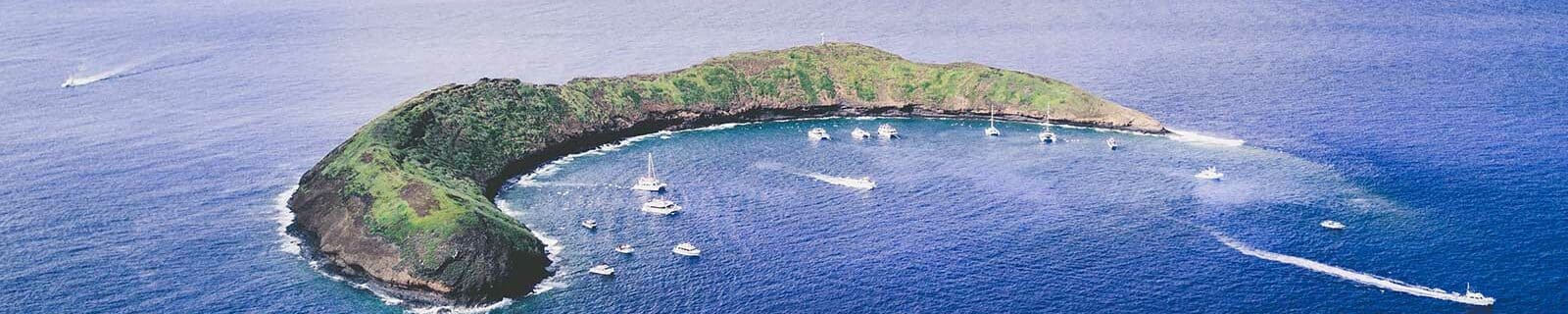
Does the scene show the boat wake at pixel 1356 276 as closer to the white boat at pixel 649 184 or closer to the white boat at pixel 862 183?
the white boat at pixel 862 183

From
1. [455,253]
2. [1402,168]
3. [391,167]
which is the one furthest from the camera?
[1402,168]

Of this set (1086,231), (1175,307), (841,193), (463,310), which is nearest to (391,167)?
(463,310)

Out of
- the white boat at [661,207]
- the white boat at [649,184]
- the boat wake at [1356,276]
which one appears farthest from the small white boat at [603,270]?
the boat wake at [1356,276]

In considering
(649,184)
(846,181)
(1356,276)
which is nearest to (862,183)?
(846,181)

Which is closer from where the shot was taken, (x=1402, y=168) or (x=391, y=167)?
(x=391, y=167)

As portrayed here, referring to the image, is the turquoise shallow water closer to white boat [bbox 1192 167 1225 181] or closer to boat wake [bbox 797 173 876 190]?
white boat [bbox 1192 167 1225 181]

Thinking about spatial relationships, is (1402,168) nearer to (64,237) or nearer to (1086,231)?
(1086,231)

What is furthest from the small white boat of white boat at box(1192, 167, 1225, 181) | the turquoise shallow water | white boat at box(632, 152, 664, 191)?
white boat at box(1192, 167, 1225, 181)
